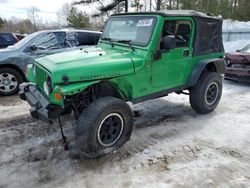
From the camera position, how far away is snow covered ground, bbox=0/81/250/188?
10.2ft

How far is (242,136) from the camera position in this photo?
430cm

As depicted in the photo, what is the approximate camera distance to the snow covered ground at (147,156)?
312 cm

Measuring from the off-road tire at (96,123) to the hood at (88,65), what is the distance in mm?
389

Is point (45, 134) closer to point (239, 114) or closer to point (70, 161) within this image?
point (70, 161)

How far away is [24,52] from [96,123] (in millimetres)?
4273

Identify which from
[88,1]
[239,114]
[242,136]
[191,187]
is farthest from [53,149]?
[88,1]

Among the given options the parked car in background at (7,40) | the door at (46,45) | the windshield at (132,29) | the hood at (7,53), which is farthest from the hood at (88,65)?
the parked car in background at (7,40)

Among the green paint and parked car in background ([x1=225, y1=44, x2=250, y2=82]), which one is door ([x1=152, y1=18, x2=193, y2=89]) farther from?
parked car in background ([x1=225, y1=44, x2=250, y2=82])

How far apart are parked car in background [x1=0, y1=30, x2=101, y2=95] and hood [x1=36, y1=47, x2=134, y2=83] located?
2919 mm

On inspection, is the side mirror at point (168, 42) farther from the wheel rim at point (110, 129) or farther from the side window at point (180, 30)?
the wheel rim at point (110, 129)

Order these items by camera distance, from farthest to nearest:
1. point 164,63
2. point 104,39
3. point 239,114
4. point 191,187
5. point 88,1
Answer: point 88,1
point 239,114
point 104,39
point 164,63
point 191,187

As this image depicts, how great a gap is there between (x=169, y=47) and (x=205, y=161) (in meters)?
1.83

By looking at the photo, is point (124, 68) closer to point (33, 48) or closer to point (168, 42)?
point (168, 42)

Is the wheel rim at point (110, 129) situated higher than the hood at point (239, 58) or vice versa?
the hood at point (239, 58)
